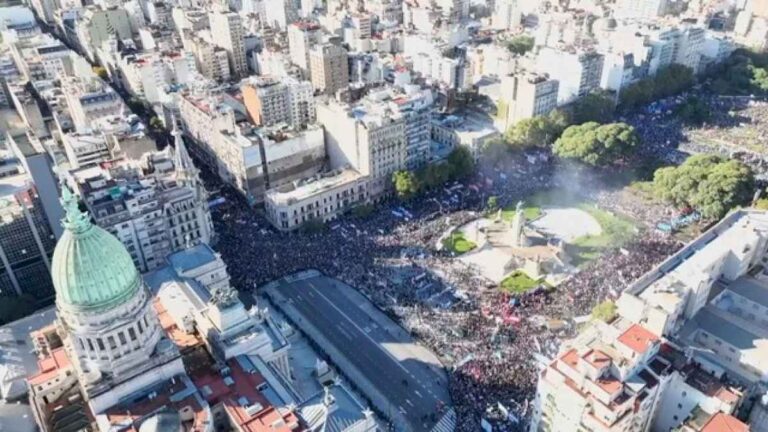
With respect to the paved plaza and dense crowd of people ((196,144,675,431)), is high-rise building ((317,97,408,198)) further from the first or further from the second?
Result: the paved plaza

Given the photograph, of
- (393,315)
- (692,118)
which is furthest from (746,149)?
(393,315)

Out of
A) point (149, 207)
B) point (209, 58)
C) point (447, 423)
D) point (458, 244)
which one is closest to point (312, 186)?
point (458, 244)

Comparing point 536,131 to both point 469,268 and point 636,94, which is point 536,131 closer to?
point 636,94

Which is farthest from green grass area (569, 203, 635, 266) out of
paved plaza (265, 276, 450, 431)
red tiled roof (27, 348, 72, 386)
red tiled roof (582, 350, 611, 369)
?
red tiled roof (27, 348, 72, 386)

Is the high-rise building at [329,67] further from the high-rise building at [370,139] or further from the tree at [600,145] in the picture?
the tree at [600,145]

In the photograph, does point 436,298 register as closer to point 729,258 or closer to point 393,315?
point 393,315
